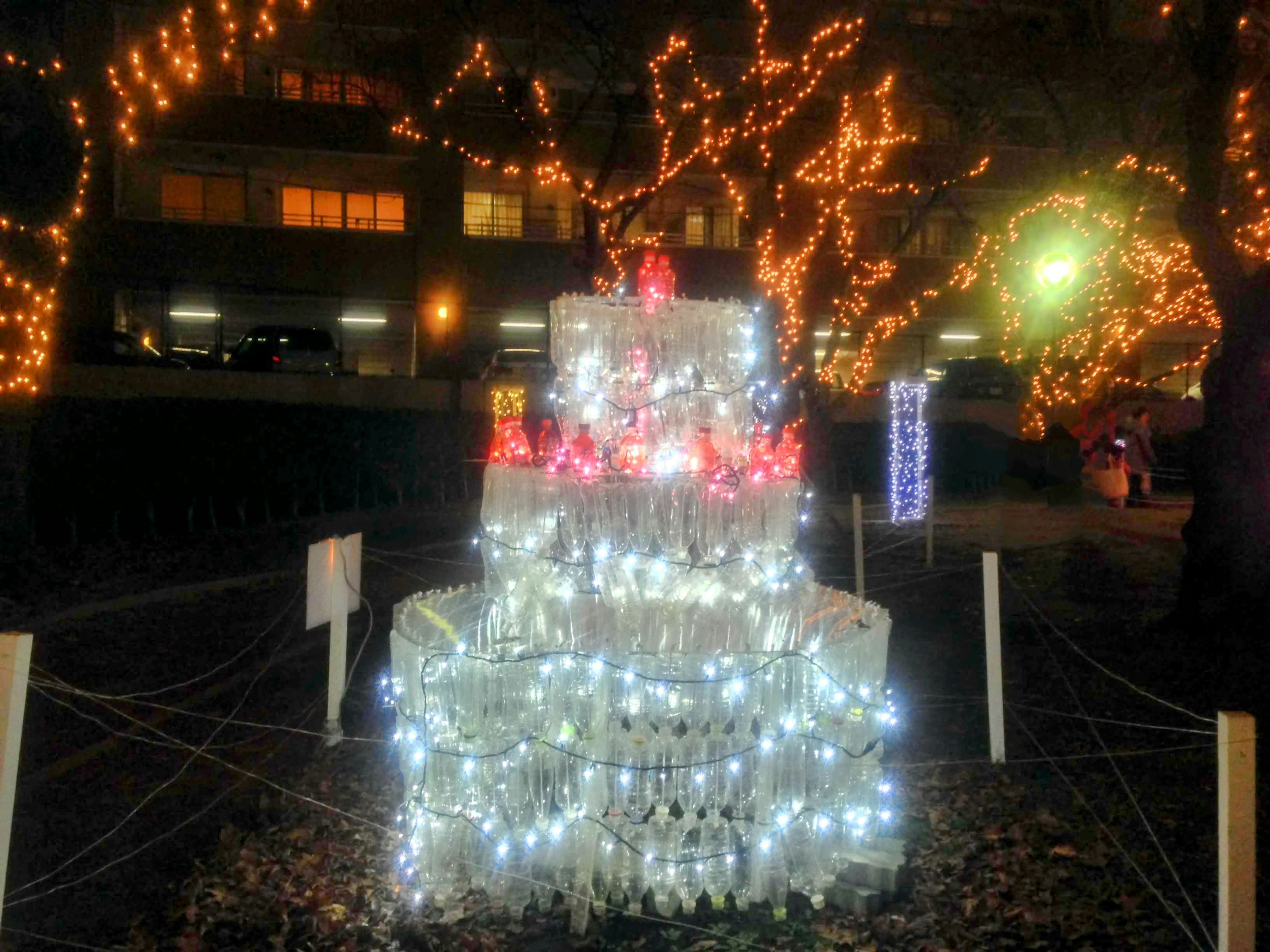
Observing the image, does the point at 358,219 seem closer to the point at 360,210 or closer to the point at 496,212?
the point at 360,210

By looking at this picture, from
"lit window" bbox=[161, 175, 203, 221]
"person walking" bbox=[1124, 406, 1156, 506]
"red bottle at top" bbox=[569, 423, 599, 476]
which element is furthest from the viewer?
"lit window" bbox=[161, 175, 203, 221]

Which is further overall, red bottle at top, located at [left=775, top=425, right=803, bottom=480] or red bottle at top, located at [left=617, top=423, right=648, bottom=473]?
red bottle at top, located at [left=775, top=425, right=803, bottom=480]

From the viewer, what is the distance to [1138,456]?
17.5m

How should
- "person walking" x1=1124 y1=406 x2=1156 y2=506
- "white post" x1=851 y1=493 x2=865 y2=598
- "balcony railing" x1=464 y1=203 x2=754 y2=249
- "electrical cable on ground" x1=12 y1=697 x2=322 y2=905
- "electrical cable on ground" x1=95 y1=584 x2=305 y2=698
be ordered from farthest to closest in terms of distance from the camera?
"balcony railing" x1=464 y1=203 x2=754 y2=249 < "person walking" x1=1124 y1=406 x2=1156 y2=506 < "white post" x1=851 y1=493 x2=865 y2=598 < "electrical cable on ground" x1=95 y1=584 x2=305 y2=698 < "electrical cable on ground" x1=12 y1=697 x2=322 y2=905

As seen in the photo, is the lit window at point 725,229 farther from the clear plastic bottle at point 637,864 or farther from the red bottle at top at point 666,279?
the clear plastic bottle at point 637,864

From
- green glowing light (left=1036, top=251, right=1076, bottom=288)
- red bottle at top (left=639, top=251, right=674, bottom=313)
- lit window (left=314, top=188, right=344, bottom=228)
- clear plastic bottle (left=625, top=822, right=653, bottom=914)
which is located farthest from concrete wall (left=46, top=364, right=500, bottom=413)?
clear plastic bottle (left=625, top=822, right=653, bottom=914)

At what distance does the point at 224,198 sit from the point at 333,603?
23183 mm

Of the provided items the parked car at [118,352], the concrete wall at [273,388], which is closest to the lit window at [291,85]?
the parked car at [118,352]

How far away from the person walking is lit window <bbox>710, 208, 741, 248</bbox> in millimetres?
13092

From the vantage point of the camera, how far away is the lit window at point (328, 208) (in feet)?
90.1

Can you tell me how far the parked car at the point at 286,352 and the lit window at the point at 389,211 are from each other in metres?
4.37

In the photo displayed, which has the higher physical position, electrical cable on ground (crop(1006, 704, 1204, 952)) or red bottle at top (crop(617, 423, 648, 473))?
red bottle at top (crop(617, 423, 648, 473))

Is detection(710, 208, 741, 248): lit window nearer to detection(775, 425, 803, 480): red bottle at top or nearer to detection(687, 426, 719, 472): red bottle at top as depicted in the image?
detection(775, 425, 803, 480): red bottle at top

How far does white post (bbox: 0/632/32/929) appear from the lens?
3.52 meters
